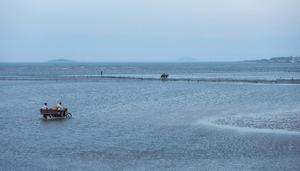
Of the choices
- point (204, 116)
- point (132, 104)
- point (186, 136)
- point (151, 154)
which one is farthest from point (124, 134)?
point (132, 104)

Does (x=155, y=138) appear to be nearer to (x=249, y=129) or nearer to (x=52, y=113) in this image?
(x=249, y=129)

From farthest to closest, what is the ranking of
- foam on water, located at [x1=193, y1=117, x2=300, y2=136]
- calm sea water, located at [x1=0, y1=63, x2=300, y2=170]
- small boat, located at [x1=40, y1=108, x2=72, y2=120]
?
small boat, located at [x1=40, y1=108, x2=72, y2=120] → foam on water, located at [x1=193, y1=117, x2=300, y2=136] → calm sea water, located at [x1=0, y1=63, x2=300, y2=170]

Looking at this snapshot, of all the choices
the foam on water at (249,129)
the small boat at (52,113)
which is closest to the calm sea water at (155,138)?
the foam on water at (249,129)

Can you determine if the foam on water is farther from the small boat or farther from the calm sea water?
the small boat

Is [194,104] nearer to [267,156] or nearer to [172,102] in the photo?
[172,102]

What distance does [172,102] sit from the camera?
5484cm

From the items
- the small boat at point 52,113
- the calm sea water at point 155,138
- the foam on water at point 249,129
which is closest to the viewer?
the calm sea water at point 155,138

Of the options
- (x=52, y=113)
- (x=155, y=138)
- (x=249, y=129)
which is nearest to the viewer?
(x=155, y=138)

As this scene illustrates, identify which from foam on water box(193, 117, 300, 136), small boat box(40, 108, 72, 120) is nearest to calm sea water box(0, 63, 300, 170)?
foam on water box(193, 117, 300, 136)

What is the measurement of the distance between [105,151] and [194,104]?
89.1 ft

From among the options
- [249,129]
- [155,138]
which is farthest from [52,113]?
[249,129]

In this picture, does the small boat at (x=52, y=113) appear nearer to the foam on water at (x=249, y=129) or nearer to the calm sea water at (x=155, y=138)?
the calm sea water at (x=155, y=138)

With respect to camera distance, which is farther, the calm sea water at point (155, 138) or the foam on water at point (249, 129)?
the foam on water at point (249, 129)

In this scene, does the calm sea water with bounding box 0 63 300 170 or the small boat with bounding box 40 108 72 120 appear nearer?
the calm sea water with bounding box 0 63 300 170
